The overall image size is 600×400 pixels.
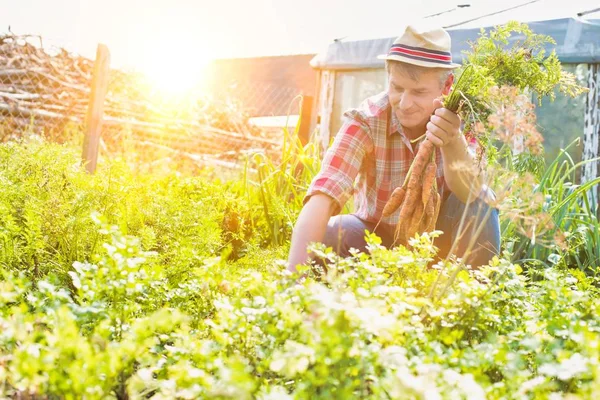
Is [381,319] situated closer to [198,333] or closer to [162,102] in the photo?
[198,333]

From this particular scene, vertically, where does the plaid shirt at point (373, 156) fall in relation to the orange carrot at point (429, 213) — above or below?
above

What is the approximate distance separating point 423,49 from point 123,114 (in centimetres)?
663

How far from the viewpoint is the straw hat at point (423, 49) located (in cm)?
269

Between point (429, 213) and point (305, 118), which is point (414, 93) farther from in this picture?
point (305, 118)

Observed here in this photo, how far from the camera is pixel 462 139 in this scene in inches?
96.4

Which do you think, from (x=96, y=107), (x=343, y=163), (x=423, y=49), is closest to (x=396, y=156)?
(x=343, y=163)

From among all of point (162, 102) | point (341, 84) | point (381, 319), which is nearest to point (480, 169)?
point (381, 319)

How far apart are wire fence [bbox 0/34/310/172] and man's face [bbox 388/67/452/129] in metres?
4.06

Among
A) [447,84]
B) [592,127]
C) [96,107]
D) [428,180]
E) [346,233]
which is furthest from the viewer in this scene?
[592,127]

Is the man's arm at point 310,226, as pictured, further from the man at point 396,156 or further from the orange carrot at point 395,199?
the orange carrot at point 395,199

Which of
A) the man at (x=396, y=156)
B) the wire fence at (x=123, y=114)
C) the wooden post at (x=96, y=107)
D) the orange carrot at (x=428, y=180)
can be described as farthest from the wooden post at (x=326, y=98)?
the orange carrot at (x=428, y=180)

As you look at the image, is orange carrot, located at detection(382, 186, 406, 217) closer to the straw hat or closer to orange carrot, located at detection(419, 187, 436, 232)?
orange carrot, located at detection(419, 187, 436, 232)

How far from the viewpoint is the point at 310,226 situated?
8.61 feet

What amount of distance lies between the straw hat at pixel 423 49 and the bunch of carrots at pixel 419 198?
1.16 feet
